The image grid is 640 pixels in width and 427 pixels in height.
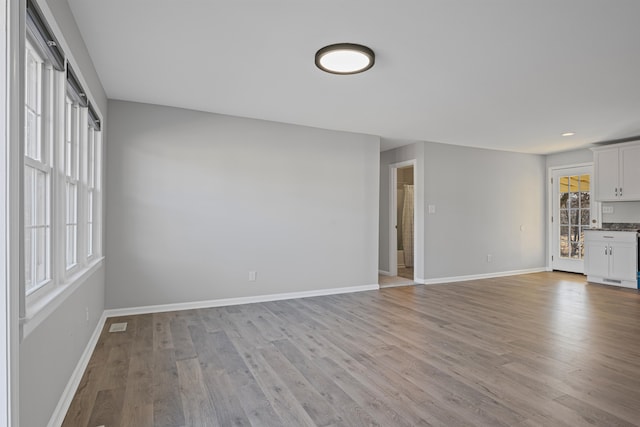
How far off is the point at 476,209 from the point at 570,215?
214cm

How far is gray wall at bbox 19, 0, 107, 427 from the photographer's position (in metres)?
1.54

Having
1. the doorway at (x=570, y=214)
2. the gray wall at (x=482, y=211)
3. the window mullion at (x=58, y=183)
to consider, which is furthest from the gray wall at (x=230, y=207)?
the doorway at (x=570, y=214)

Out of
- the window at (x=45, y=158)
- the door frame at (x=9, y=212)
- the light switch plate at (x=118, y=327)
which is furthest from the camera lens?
the light switch plate at (x=118, y=327)

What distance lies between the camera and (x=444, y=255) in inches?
248

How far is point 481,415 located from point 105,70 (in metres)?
4.03

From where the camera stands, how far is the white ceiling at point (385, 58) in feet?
7.55

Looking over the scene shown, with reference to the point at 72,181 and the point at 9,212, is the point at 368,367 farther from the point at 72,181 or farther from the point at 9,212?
the point at 72,181

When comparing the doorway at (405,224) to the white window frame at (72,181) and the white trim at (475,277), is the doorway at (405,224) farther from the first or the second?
the white window frame at (72,181)

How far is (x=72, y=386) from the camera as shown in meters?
2.31

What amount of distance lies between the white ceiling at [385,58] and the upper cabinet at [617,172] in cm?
135

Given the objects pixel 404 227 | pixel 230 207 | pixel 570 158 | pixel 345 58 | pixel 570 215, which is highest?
pixel 345 58

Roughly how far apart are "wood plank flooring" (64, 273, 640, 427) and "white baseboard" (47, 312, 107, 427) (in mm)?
56

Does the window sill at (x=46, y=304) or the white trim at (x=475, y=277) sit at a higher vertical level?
the window sill at (x=46, y=304)

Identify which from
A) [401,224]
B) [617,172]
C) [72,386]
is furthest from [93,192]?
[617,172]
